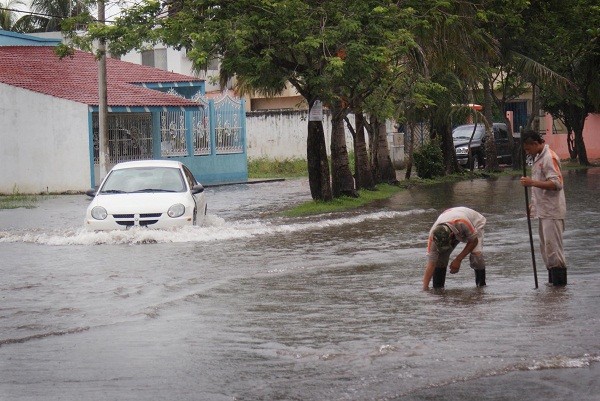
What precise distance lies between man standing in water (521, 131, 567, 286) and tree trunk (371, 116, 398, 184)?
21132 millimetres

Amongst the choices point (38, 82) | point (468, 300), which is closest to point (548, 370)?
point (468, 300)

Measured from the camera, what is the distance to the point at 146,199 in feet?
→ 64.1

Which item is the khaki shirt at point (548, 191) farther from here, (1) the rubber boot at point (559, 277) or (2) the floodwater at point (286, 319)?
(2) the floodwater at point (286, 319)

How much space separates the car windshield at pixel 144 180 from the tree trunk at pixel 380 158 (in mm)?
13184

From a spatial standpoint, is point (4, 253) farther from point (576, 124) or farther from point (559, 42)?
point (576, 124)

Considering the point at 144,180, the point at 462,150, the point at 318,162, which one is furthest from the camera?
the point at 462,150

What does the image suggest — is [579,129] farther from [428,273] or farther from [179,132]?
[428,273]

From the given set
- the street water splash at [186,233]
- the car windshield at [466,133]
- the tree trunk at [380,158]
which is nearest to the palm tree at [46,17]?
the car windshield at [466,133]

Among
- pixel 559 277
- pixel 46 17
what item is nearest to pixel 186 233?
pixel 559 277

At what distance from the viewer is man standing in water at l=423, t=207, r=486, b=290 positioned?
11984mm

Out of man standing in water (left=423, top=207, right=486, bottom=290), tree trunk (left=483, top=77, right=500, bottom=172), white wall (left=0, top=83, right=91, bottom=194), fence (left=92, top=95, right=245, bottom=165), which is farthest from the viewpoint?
tree trunk (left=483, top=77, right=500, bottom=172)

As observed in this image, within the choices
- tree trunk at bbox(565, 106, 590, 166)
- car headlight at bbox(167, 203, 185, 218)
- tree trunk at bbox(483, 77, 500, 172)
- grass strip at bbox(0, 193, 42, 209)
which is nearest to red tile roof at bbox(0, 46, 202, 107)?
grass strip at bbox(0, 193, 42, 209)

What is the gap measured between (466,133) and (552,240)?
116 ft

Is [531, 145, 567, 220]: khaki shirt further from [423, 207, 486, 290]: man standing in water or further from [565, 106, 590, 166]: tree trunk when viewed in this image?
[565, 106, 590, 166]: tree trunk
